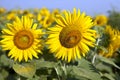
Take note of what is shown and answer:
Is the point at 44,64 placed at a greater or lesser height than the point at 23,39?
lesser

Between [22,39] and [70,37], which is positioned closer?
[70,37]

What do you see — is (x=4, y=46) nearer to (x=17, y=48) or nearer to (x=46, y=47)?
(x=17, y=48)

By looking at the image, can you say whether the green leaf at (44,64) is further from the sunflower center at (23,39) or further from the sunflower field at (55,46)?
the sunflower center at (23,39)

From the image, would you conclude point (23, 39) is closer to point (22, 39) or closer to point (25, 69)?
point (22, 39)

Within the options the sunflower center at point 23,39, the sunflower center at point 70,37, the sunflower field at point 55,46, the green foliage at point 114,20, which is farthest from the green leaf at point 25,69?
the green foliage at point 114,20

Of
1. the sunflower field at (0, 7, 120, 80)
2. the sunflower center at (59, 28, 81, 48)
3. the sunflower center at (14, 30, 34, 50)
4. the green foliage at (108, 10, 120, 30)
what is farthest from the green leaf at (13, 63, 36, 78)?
the green foliage at (108, 10, 120, 30)

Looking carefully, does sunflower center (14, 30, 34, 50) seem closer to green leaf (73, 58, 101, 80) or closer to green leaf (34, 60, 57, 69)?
green leaf (34, 60, 57, 69)

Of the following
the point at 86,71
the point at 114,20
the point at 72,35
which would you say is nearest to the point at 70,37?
the point at 72,35
